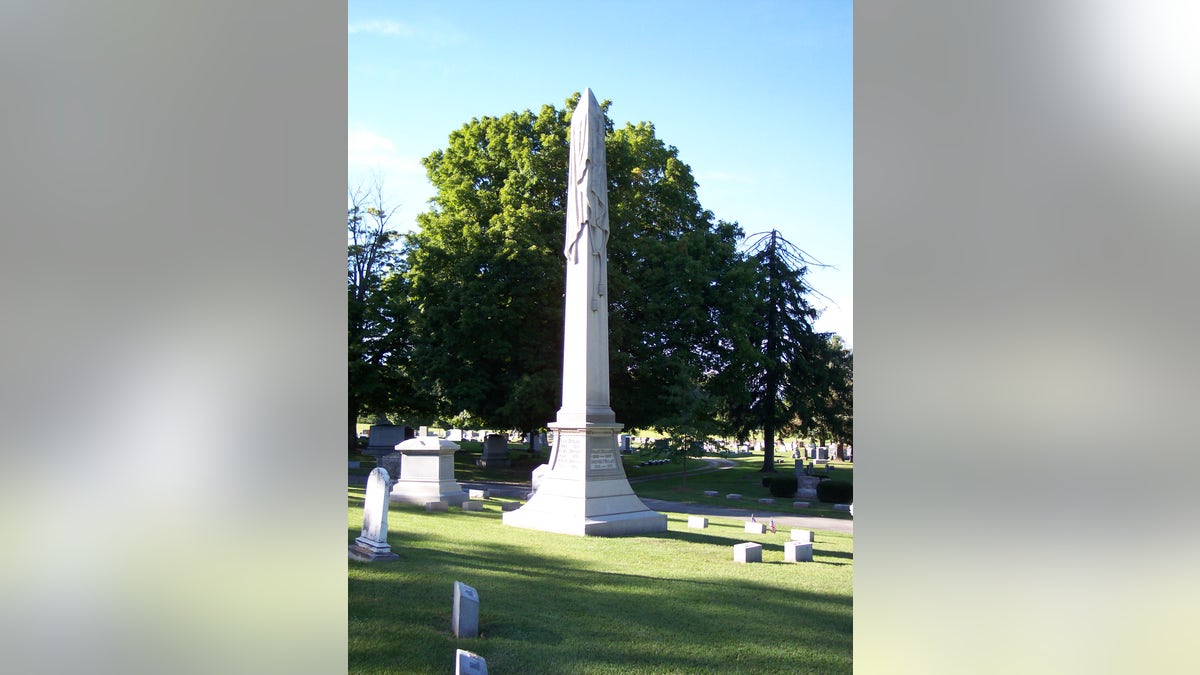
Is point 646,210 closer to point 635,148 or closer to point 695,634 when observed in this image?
point 635,148

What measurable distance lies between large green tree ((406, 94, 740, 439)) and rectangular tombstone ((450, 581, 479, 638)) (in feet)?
44.1

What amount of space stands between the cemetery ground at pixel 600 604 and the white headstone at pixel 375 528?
0.26 m

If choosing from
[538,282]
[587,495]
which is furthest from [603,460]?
[538,282]

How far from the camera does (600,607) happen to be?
565cm

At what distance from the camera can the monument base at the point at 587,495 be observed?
980 cm

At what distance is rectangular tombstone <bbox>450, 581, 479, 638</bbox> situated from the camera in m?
4.78

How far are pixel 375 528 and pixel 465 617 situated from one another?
295 centimetres

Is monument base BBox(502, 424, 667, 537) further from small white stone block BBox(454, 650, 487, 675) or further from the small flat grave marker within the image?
small white stone block BBox(454, 650, 487, 675)
